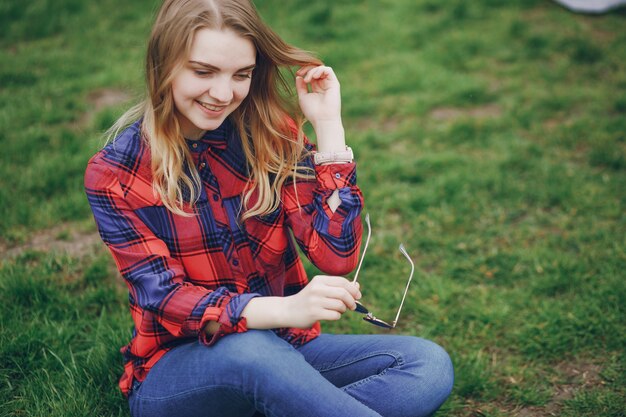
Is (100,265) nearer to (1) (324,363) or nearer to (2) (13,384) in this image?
(2) (13,384)

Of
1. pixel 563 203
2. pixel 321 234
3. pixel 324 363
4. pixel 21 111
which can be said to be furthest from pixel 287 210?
pixel 21 111

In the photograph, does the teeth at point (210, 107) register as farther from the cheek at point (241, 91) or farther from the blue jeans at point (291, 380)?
the blue jeans at point (291, 380)

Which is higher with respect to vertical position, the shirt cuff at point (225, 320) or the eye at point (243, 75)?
the eye at point (243, 75)

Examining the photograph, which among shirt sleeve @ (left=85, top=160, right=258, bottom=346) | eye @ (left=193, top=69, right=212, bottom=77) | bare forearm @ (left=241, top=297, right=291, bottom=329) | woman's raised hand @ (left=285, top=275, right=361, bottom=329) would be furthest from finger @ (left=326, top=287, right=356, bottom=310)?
eye @ (left=193, top=69, right=212, bottom=77)

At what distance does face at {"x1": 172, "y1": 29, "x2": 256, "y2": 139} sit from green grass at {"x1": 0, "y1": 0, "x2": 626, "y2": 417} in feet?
2.04

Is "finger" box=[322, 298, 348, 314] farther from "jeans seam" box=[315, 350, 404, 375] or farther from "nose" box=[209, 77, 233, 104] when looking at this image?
"nose" box=[209, 77, 233, 104]

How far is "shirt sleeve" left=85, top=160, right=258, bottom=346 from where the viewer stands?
199cm

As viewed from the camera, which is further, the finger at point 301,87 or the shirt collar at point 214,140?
the finger at point 301,87

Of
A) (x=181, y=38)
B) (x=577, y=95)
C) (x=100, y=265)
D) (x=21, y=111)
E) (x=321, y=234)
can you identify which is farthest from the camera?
(x=577, y=95)

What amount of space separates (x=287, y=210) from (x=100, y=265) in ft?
4.66

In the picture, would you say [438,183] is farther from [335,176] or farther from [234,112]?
[234,112]

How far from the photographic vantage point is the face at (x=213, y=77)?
6.71 ft

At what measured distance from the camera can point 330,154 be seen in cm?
230

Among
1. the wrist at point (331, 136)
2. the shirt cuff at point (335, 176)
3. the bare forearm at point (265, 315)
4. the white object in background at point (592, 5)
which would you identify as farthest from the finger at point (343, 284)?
the white object in background at point (592, 5)
